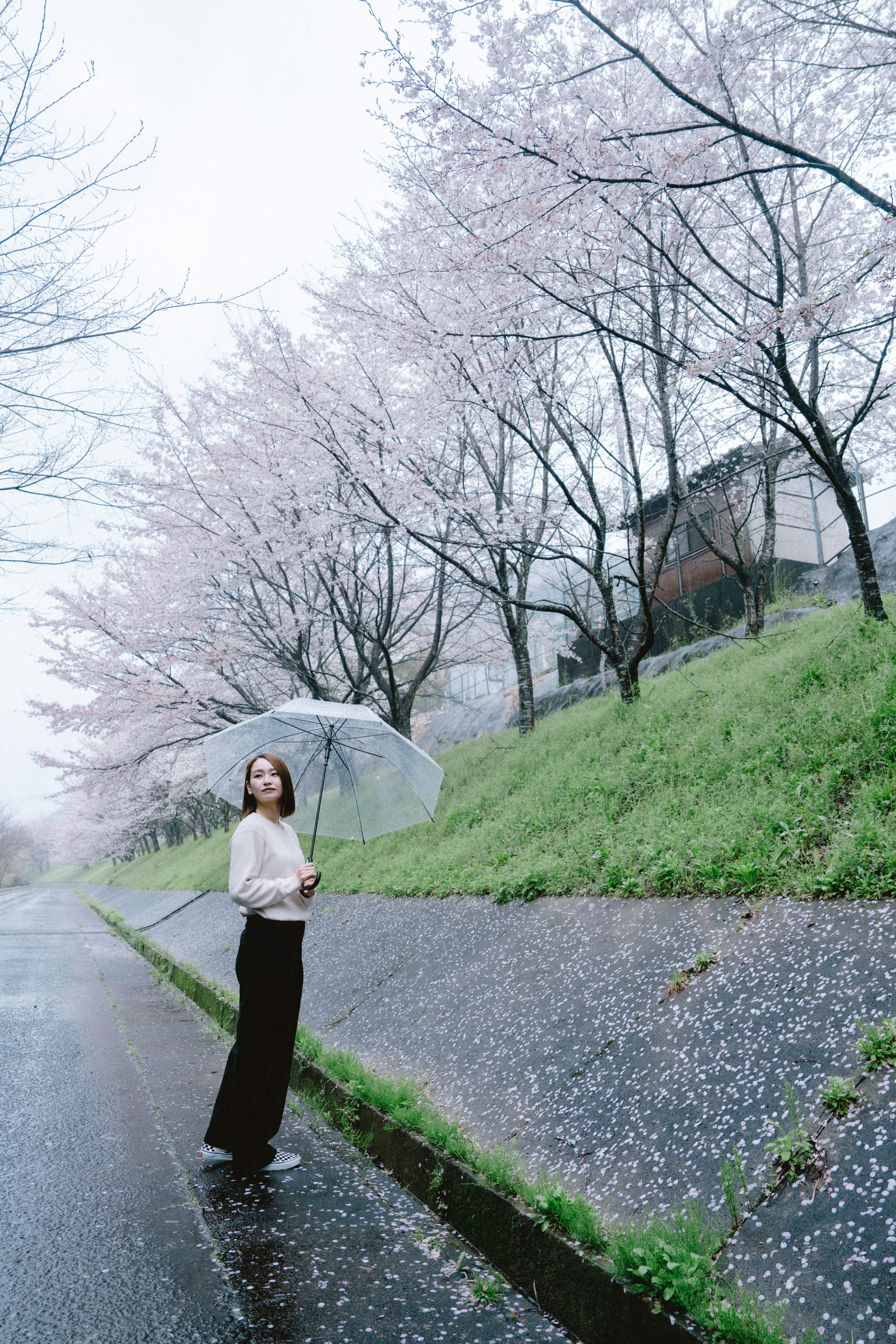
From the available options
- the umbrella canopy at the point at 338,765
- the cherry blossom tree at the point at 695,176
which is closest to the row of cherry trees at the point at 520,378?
the cherry blossom tree at the point at 695,176

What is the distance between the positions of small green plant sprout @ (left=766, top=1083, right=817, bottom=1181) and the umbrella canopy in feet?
10.1

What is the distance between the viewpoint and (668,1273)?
220cm

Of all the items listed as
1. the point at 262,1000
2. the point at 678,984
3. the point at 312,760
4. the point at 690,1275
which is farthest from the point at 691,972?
the point at 312,760

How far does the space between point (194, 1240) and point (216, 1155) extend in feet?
2.36

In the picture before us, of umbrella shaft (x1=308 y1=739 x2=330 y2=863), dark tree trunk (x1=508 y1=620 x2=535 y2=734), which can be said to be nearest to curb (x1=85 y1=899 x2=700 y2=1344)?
umbrella shaft (x1=308 y1=739 x2=330 y2=863)

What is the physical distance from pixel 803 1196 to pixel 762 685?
508cm

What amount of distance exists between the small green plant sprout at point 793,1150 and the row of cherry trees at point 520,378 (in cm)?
456

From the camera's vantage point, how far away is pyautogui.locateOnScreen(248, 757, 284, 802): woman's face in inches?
147

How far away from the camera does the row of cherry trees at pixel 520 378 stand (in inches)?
230

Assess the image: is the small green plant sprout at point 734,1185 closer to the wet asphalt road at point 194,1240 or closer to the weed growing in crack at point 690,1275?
the weed growing in crack at point 690,1275

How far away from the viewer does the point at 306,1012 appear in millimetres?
6180

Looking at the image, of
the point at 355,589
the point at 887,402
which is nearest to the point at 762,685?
the point at 355,589

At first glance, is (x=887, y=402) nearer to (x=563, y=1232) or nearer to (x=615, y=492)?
(x=615, y=492)

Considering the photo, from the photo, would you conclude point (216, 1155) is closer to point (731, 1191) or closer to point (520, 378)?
point (731, 1191)
